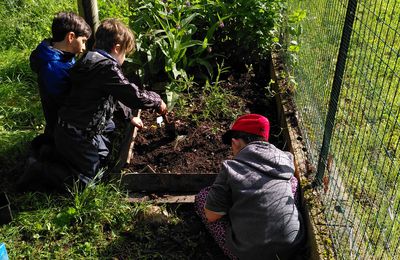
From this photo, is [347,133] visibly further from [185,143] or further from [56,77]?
[56,77]

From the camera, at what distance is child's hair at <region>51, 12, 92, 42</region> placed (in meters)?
3.41

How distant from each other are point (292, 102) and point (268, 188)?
1.60m

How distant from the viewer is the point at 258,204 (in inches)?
107

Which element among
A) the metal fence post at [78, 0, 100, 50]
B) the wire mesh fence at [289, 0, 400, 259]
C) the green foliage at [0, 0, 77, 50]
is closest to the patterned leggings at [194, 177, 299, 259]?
the wire mesh fence at [289, 0, 400, 259]

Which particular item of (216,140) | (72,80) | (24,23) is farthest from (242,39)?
(24,23)

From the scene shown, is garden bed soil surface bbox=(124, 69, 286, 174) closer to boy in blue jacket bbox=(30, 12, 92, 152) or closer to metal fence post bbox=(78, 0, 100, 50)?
boy in blue jacket bbox=(30, 12, 92, 152)

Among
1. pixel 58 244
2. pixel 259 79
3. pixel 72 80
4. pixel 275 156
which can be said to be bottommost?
pixel 58 244

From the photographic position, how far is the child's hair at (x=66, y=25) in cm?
A: 341

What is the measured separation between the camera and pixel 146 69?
4496 millimetres

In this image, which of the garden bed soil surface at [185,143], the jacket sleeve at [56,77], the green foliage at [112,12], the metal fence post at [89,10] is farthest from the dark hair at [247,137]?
the green foliage at [112,12]

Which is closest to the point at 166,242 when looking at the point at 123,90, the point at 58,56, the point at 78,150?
the point at 78,150

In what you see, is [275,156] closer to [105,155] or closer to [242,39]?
[105,155]

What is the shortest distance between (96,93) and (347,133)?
1882 millimetres

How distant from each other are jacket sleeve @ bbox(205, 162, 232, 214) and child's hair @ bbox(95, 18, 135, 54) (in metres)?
1.28
